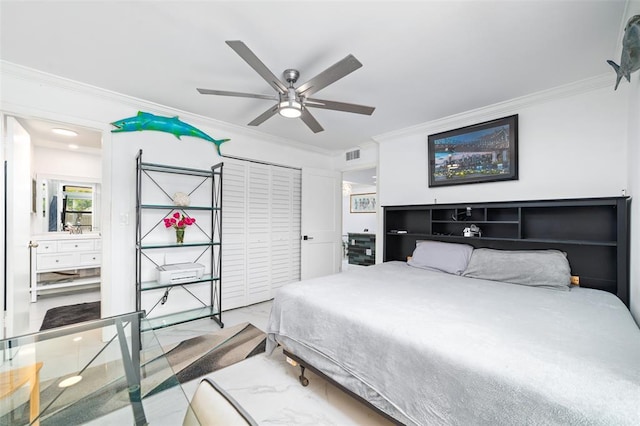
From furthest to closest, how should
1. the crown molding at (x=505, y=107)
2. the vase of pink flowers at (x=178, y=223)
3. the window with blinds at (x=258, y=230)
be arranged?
1. the window with blinds at (x=258, y=230)
2. the vase of pink flowers at (x=178, y=223)
3. the crown molding at (x=505, y=107)

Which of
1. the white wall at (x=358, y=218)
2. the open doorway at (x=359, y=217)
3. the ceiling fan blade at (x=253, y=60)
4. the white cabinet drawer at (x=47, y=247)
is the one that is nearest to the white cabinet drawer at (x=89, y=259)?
the white cabinet drawer at (x=47, y=247)

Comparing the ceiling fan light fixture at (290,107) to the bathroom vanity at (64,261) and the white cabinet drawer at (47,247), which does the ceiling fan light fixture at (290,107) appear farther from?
the white cabinet drawer at (47,247)

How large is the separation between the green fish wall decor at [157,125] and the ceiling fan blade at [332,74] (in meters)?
1.91

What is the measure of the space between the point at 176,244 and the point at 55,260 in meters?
2.71

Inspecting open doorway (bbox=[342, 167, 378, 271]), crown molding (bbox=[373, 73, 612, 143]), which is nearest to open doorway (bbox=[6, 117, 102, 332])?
crown molding (bbox=[373, 73, 612, 143])

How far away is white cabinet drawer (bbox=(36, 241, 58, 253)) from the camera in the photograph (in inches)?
157

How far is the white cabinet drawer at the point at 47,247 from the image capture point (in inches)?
157

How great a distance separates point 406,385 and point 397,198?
286 centimetres

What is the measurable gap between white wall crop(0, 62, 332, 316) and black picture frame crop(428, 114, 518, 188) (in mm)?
2862

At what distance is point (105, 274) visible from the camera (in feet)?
9.03

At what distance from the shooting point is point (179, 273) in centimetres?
293

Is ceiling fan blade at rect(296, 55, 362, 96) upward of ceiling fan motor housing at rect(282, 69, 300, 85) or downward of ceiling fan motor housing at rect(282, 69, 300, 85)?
downward

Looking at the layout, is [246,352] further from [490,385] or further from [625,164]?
[625,164]

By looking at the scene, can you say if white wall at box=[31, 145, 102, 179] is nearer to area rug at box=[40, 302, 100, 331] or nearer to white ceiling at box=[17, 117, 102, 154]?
white ceiling at box=[17, 117, 102, 154]
